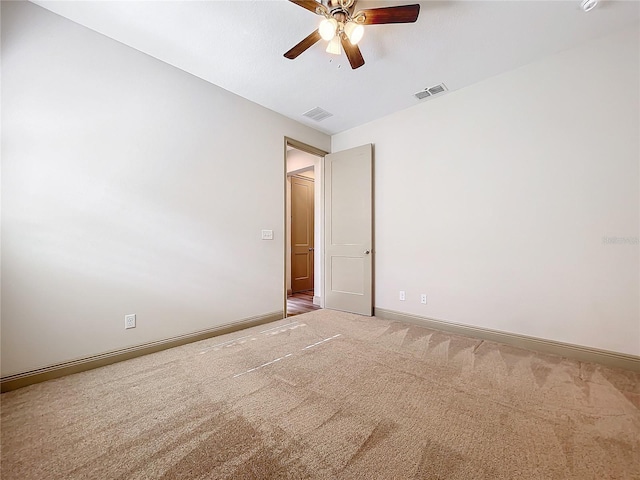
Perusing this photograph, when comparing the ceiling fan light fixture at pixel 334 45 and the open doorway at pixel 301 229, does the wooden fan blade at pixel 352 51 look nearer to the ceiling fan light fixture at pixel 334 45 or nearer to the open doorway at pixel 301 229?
the ceiling fan light fixture at pixel 334 45

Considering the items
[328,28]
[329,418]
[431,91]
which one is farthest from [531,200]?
[329,418]

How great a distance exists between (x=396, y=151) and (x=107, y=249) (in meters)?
3.49

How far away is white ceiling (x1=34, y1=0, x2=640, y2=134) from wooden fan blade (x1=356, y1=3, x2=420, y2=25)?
27 cm

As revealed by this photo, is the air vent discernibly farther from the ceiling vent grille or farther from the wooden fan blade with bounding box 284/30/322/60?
the wooden fan blade with bounding box 284/30/322/60

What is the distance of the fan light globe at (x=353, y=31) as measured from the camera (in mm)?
1912

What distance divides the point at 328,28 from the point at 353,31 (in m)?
0.20

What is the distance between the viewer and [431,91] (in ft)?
10.2

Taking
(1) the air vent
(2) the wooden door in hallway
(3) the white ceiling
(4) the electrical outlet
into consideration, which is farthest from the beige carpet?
(2) the wooden door in hallway

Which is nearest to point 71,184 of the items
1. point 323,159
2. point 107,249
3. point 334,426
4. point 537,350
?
point 107,249

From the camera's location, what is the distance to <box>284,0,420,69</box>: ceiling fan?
5.78 feet

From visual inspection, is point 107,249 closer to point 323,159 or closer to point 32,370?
point 32,370

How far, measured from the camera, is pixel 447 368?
7.22 feet

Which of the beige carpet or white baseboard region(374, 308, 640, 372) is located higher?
white baseboard region(374, 308, 640, 372)

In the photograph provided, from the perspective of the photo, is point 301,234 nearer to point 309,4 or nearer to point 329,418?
point 309,4
